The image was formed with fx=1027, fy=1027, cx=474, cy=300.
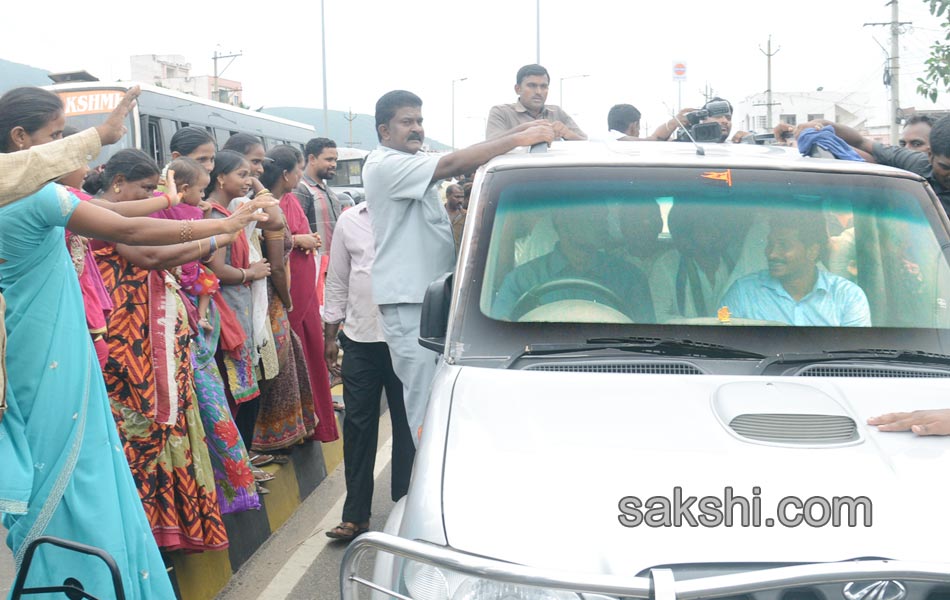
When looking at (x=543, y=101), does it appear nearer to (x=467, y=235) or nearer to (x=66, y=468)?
(x=467, y=235)

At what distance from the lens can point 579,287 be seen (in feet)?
10.5

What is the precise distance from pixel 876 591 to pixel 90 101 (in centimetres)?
1668

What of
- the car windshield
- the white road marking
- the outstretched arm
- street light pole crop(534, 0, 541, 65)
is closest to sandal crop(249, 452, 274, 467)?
the white road marking

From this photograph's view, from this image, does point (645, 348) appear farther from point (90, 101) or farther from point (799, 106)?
point (799, 106)

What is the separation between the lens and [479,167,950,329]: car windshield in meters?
3.12

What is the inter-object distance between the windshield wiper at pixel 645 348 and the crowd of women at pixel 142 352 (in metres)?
1.34

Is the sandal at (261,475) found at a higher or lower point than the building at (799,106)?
lower

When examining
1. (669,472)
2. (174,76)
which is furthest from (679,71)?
(174,76)

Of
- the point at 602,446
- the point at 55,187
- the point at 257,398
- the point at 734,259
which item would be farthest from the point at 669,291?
the point at 257,398

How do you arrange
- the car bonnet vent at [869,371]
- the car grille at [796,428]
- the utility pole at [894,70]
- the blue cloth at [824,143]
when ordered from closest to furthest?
1. the car grille at [796,428]
2. the car bonnet vent at [869,371]
3. the blue cloth at [824,143]
4. the utility pole at [894,70]

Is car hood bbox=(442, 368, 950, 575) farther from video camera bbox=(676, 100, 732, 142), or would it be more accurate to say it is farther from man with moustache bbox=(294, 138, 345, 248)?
man with moustache bbox=(294, 138, 345, 248)

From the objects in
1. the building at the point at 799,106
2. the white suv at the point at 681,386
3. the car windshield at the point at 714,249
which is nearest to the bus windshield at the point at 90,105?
the white suv at the point at 681,386

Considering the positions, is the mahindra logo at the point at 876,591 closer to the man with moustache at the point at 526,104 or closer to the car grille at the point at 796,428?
the car grille at the point at 796,428

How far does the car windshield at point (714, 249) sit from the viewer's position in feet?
10.2
